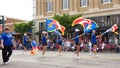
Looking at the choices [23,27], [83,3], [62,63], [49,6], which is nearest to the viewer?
[62,63]

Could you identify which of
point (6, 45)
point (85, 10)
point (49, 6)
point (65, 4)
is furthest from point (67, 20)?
point (6, 45)

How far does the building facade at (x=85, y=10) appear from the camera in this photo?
39.8 meters

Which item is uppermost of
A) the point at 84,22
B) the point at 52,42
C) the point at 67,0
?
the point at 67,0

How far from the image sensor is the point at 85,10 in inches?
1720

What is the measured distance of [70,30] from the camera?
1651 inches

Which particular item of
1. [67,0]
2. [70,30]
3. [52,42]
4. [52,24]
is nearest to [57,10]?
[67,0]

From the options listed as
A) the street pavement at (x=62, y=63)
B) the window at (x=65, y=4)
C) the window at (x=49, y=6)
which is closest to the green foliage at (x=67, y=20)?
the window at (x=65, y=4)

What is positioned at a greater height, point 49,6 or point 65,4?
point 65,4

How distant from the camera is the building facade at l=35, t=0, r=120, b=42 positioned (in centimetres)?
3975

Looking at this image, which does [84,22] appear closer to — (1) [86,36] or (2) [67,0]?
(1) [86,36]

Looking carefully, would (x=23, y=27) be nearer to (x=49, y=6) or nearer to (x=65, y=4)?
(x=49, y=6)

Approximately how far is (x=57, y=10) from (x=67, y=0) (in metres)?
2.30

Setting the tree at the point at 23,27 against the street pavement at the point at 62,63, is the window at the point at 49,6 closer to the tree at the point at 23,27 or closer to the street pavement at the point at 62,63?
the tree at the point at 23,27

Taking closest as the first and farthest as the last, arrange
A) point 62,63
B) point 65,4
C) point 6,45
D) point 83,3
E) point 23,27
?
point 6,45 < point 62,63 < point 83,3 < point 65,4 < point 23,27
